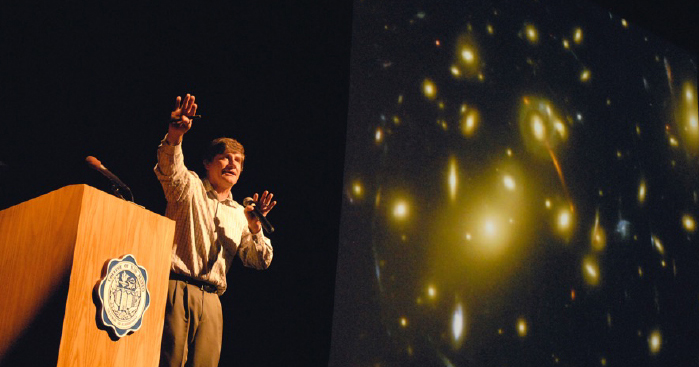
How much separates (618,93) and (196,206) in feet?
7.90

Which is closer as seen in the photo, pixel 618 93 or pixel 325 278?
pixel 325 278

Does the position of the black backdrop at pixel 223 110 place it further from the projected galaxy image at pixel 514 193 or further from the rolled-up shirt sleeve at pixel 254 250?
the rolled-up shirt sleeve at pixel 254 250

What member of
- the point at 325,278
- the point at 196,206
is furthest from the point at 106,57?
the point at 325,278

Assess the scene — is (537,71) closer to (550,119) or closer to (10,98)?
(550,119)

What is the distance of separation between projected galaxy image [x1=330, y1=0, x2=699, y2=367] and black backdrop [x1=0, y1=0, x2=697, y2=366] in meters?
0.10

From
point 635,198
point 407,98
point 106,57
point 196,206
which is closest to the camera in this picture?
point 196,206

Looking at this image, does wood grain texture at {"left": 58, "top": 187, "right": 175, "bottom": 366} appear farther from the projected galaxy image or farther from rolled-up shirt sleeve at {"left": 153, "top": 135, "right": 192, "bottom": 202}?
the projected galaxy image

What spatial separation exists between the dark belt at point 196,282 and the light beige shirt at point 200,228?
0.01 metres

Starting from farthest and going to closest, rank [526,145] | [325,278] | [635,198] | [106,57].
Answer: [635,198] → [526,145] → [325,278] → [106,57]

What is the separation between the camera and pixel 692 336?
3.30 meters

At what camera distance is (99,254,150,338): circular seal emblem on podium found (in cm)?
134

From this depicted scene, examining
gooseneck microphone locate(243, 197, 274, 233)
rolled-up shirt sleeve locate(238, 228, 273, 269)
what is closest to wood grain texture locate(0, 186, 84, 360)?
gooseneck microphone locate(243, 197, 274, 233)

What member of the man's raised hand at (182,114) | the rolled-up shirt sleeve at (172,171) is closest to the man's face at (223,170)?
the rolled-up shirt sleeve at (172,171)

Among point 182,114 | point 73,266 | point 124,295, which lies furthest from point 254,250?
point 73,266
